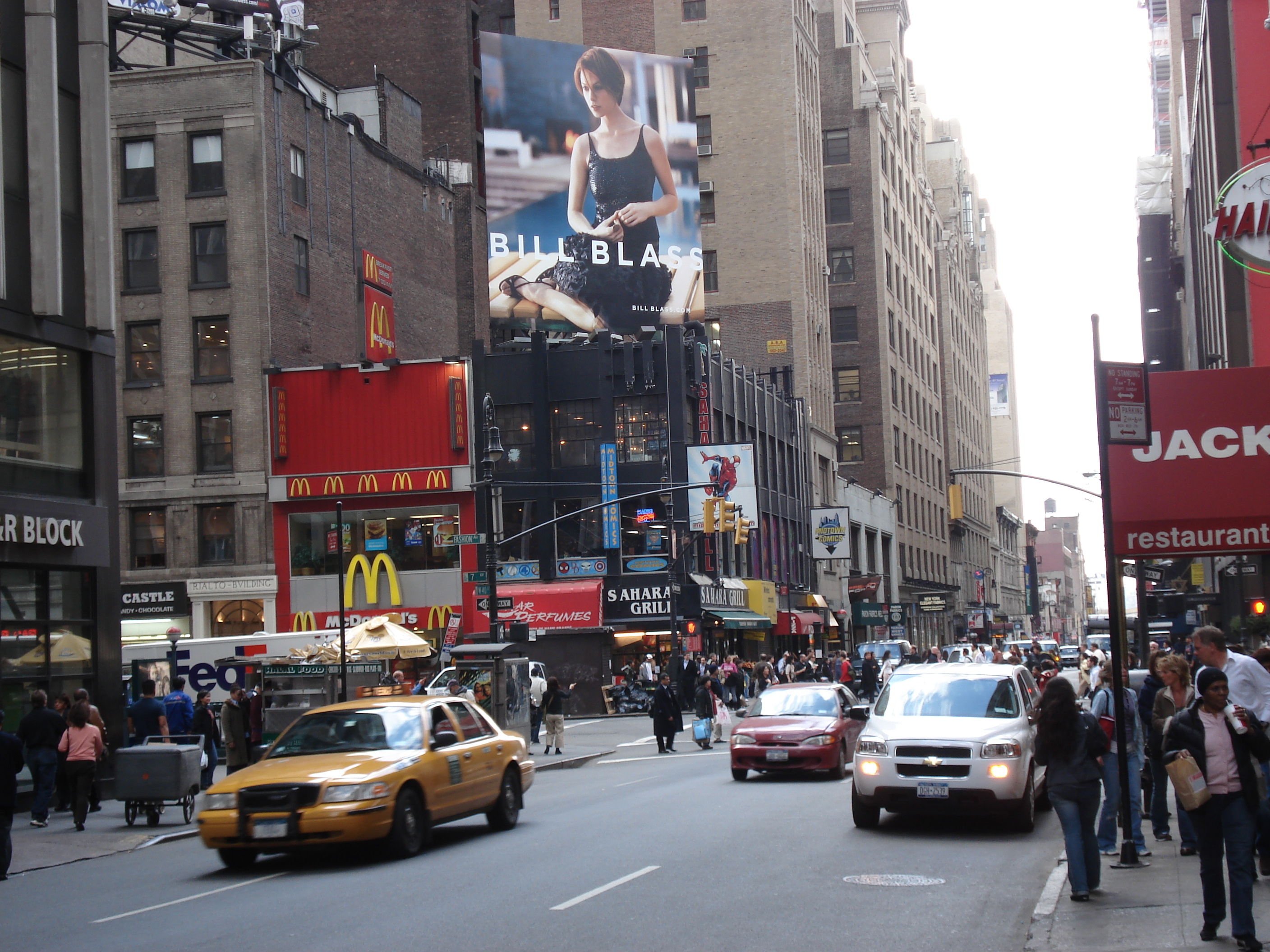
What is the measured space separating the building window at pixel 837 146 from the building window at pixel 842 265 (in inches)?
220

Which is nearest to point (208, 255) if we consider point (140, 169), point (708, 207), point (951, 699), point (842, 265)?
point (140, 169)

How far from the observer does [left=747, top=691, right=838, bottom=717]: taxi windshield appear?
75.0ft

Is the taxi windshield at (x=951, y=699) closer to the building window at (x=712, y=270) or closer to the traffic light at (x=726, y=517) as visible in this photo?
the traffic light at (x=726, y=517)

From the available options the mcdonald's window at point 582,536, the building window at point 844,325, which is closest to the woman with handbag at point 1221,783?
the mcdonald's window at point 582,536

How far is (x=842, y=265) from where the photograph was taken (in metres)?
85.6

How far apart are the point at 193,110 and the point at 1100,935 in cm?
4338

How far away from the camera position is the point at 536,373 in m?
50.9

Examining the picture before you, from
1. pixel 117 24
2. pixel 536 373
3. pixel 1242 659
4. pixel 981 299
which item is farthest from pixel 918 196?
pixel 1242 659

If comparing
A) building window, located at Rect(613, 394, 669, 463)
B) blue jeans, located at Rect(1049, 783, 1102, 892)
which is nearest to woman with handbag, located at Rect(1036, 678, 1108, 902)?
blue jeans, located at Rect(1049, 783, 1102, 892)

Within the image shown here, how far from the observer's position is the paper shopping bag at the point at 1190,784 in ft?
29.0

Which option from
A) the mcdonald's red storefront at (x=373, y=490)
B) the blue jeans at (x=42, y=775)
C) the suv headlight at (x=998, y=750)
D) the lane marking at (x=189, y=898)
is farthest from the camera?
the mcdonald's red storefront at (x=373, y=490)

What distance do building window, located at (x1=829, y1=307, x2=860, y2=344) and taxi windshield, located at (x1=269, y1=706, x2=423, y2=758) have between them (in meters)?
72.2

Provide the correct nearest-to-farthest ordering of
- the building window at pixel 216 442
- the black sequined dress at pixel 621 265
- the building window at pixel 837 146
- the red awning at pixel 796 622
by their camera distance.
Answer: the building window at pixel 216 442 → the black sequined dress at pixel 621 265 → the red awning at pixel 796 622 → the building window at pixel 837 146

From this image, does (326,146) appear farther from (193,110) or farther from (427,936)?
(427,936)
